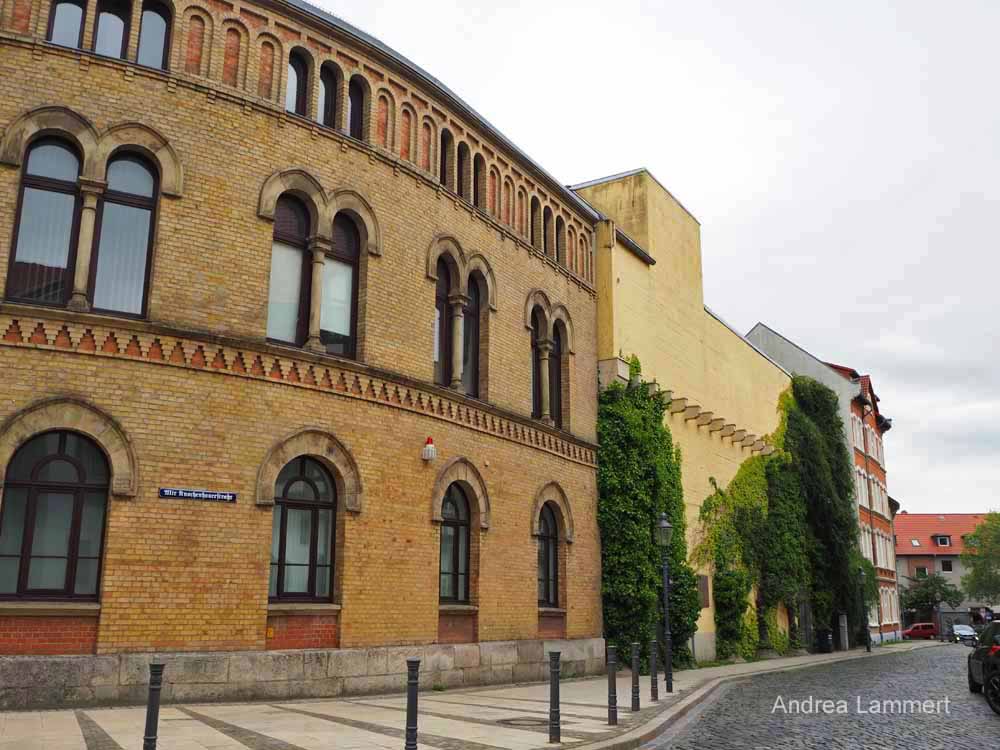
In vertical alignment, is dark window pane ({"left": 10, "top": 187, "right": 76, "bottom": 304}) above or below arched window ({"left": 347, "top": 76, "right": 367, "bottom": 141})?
below

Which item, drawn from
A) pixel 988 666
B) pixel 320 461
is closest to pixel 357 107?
pixel 320 461

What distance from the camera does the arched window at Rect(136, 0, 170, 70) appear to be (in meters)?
14.1

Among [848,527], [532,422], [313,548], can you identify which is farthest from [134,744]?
[848,527]

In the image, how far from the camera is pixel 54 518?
12242 millimetres

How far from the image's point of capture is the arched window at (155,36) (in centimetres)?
1411

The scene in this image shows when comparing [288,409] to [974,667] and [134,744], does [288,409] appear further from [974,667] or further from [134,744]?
[974,667]

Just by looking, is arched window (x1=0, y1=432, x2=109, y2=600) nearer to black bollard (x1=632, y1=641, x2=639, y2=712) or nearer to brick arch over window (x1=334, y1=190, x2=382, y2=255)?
brick arch over window (x1=334, y1=190, x2=382, y2=255)

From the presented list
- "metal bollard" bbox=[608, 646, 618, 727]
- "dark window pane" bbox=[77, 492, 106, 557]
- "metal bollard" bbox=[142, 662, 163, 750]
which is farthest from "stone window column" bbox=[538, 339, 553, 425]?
"metal bollard" bbox=[142, 662, 163, 750]

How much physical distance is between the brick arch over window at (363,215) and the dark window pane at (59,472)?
6.13 meters

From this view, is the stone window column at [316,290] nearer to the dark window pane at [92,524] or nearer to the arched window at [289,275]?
the arched window at [289,275]

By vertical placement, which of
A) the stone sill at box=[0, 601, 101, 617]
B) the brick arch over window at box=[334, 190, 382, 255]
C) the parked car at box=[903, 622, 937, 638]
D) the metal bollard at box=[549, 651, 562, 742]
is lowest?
the parked car at box=[903, 622, 937, 638]

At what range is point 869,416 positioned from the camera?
55.3 meters

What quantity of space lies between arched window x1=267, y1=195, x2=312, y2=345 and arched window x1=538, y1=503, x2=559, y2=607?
7.81 meters

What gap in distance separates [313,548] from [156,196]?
238 inches
